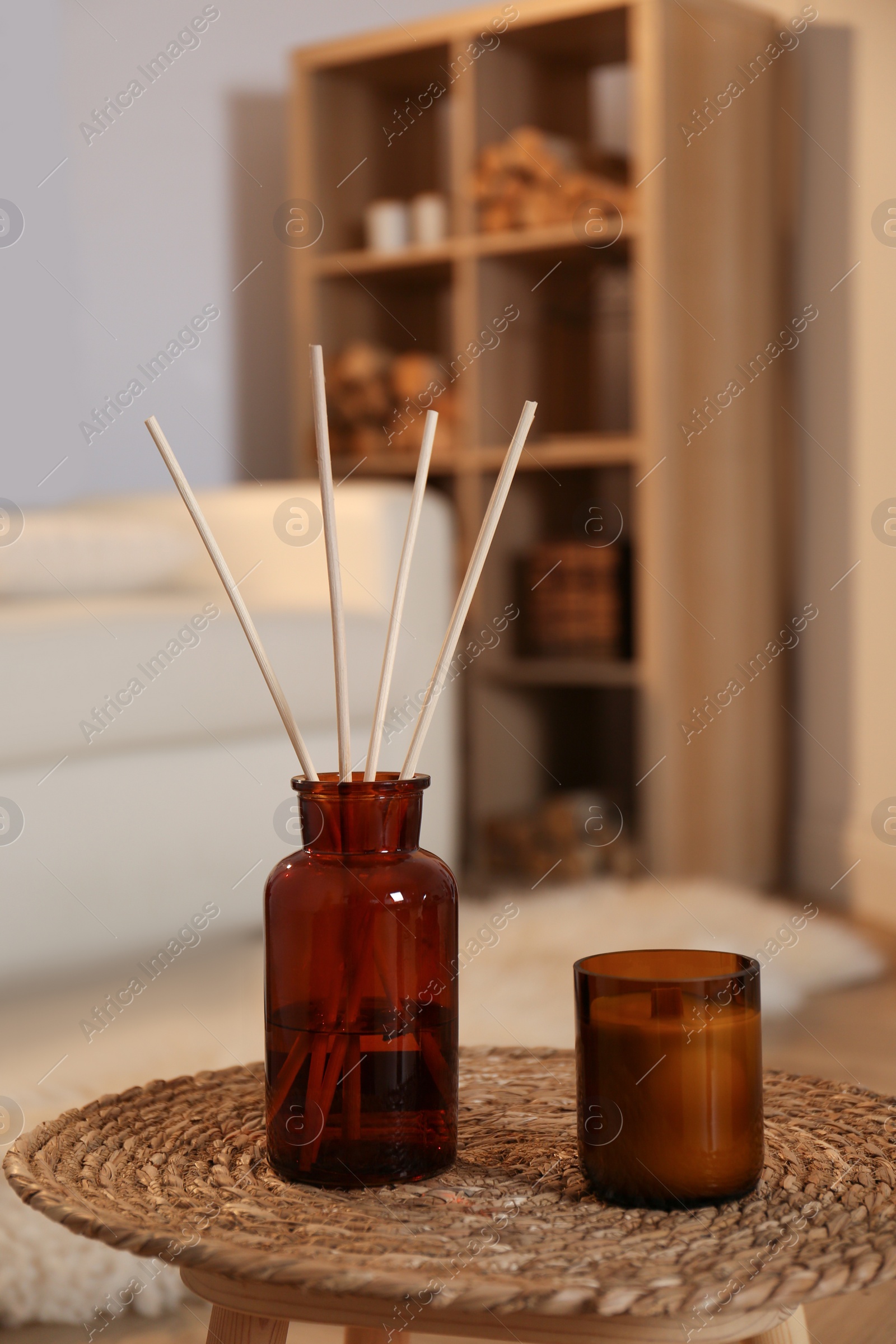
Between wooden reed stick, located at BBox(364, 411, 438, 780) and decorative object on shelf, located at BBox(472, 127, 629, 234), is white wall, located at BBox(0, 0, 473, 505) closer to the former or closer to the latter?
decorative object on shelf, located at BBox(472, 127, 629, 234)

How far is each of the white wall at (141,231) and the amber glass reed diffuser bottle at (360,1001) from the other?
97.5 inches

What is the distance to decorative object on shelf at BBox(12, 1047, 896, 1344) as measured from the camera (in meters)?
0.41

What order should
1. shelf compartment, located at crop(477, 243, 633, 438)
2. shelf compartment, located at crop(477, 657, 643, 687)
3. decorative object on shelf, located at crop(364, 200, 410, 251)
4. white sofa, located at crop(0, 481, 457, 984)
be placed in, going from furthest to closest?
1. decorative object on shelf, located at crop(364, 200, 410, 251)
2. shelf compartment, located at crop(477, 243, 633, 438)
3. shelf compartment, located at crop(477, 657, 643, 687)
4. white sofa, located at crop(0, 481, 457, 984)

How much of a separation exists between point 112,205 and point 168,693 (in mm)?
1752

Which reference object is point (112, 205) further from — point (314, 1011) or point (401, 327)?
point (314, 1011)

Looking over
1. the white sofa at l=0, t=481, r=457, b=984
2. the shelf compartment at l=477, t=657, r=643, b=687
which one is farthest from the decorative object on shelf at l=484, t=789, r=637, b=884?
the white sofa at l=0, t=481, r=457, b=984

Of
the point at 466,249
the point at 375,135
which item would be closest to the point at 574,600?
the point at 466,249

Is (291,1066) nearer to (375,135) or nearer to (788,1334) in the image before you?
(788,1334)

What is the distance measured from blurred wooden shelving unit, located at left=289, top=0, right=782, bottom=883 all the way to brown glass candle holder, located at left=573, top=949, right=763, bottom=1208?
80.2 inches

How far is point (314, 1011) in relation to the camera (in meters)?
0.51

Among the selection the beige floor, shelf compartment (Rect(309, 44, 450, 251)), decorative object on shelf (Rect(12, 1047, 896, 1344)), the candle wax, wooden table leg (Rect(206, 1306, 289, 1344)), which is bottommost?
the beige floor

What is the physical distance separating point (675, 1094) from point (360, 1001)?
0.37ft

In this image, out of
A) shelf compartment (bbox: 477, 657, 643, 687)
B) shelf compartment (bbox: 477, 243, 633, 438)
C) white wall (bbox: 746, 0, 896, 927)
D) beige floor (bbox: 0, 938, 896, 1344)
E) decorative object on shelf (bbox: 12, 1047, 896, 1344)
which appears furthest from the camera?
shelf compartment (bbox: 477, 243, 633, 438)

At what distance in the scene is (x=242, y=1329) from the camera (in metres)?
0.53
